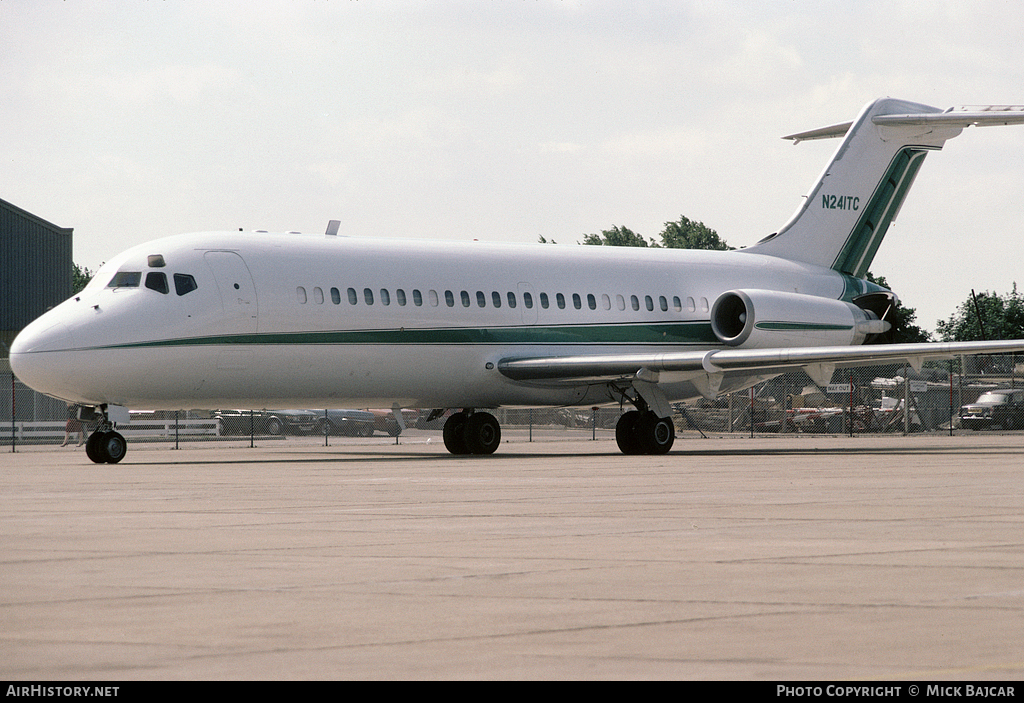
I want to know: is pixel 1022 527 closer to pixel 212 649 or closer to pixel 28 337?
pixel 212 649

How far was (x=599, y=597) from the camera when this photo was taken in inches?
304

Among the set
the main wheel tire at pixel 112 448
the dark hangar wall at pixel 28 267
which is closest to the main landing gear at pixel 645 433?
the main wheel tire at pixel 112 448

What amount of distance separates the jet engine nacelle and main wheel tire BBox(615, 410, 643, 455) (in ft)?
11.1

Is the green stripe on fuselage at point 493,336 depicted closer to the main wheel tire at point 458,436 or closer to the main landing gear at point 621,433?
the main landing gear at point 621,433

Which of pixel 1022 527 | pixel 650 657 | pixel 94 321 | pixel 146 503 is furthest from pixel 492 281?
pixel 650 657

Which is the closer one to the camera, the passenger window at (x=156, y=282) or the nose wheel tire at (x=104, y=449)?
the nose wheel tire at (x=104, y=449)

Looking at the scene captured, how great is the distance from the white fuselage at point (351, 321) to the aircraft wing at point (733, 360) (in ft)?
2.34

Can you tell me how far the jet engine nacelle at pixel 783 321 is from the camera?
1177 inches

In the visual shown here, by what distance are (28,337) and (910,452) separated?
16.3 metres

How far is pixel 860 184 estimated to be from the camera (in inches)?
1342

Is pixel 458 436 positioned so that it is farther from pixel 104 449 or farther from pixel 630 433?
pixel 104 449

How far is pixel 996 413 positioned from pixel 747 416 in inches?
315
